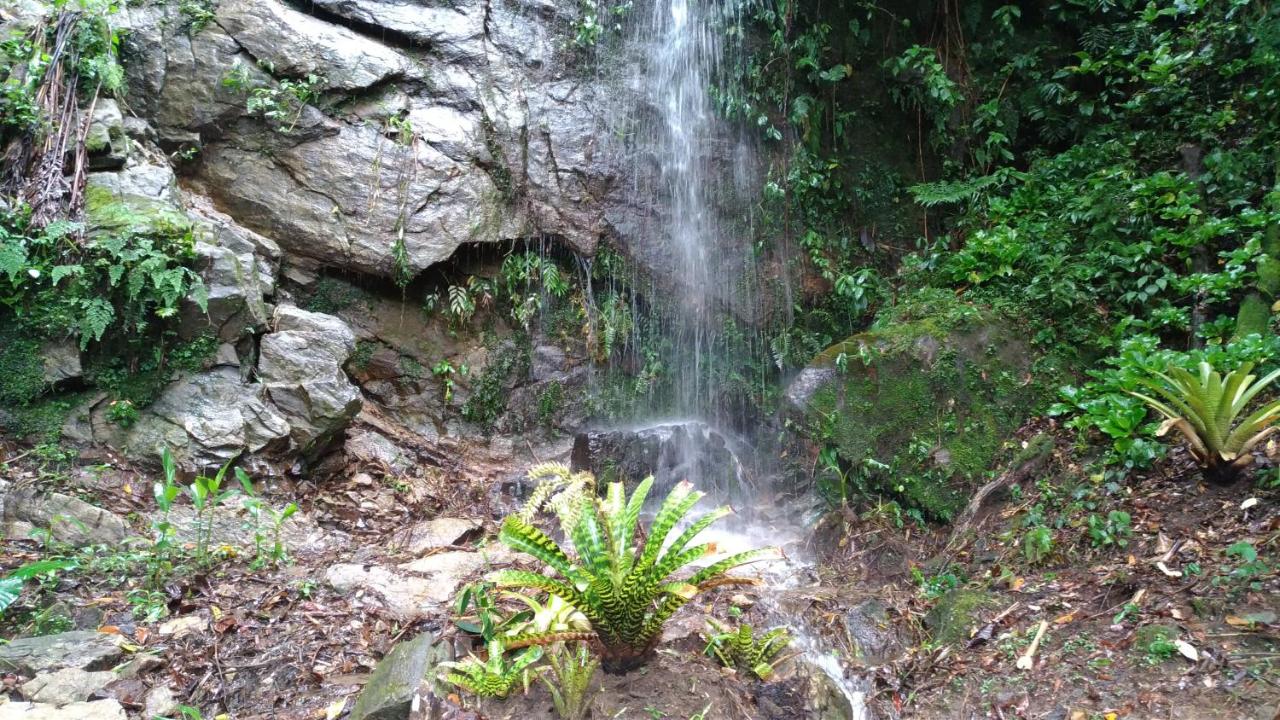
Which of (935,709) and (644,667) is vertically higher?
(644,667)

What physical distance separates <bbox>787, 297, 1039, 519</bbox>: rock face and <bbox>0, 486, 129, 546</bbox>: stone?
5.08 m

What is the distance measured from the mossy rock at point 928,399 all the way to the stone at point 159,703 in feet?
15.3

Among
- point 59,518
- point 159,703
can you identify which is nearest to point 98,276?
point 59,518

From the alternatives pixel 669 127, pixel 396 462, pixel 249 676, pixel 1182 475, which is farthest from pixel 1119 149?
pixel 249 676

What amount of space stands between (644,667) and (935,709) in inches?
60.5

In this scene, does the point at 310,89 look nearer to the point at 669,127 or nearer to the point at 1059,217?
the point at 669,127

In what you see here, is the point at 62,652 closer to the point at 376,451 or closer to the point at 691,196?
the point at 376,451

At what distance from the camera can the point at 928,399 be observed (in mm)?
5520

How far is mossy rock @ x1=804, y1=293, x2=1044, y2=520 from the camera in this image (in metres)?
5.18

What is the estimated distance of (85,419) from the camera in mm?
4828

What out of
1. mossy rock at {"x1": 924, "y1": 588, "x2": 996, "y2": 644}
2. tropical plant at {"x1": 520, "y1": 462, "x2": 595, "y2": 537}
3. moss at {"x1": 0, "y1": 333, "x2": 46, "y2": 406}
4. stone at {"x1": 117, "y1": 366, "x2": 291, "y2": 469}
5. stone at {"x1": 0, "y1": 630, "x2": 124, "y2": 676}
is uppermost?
moss at {"x1": 0, "y1": 333, "x2": 46, "y2": 406}

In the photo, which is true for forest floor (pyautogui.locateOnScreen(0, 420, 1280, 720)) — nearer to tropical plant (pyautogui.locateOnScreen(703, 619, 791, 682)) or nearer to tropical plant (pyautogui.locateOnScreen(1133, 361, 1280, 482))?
tropical plant (pyautogui.locateOnScreen(703, 619, 791, 682))

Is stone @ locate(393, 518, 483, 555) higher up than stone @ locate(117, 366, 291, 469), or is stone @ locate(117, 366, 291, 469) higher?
stone @ locate(117, 366, 291, 469)

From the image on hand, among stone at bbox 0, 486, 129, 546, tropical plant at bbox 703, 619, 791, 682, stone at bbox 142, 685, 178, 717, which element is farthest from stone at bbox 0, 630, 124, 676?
tropical plant at bbox 703, 619, 791, 682
